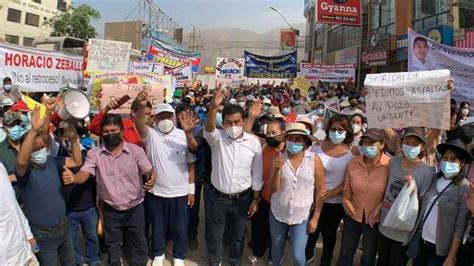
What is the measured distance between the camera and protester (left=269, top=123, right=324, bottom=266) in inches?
148

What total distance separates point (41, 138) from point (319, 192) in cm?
237

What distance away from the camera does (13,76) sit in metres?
8.42

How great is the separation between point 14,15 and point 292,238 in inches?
1858

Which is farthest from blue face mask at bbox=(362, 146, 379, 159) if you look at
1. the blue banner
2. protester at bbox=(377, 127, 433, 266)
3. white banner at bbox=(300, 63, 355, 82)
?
the blue banner

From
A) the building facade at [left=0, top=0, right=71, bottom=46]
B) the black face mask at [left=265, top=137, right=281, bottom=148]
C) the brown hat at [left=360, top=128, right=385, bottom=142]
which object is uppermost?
the building facade at [left=0, top=0, right=71, bottom=46]

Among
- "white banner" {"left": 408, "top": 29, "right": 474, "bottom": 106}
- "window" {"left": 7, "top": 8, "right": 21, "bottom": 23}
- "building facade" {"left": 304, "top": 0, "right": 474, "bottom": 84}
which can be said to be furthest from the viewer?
"window" {"left": 7, "top": 8, "right": 21, "bottom": 23}

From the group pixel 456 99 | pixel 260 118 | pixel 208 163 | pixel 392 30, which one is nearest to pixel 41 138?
pixel 208 163

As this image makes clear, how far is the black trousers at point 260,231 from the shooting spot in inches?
183

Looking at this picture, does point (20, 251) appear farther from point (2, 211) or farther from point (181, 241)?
point (181, 241)

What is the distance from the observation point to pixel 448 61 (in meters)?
6.48

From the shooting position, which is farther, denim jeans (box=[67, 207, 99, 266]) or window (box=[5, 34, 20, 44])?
window (box=[5, 34, 20, 44])

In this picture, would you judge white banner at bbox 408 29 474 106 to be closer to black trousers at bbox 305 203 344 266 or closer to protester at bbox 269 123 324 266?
black trousers at bbox 305 203 344 266

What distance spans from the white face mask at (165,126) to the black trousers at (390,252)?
2.21 meters

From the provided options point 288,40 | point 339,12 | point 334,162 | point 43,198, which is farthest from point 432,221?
point 288,40
